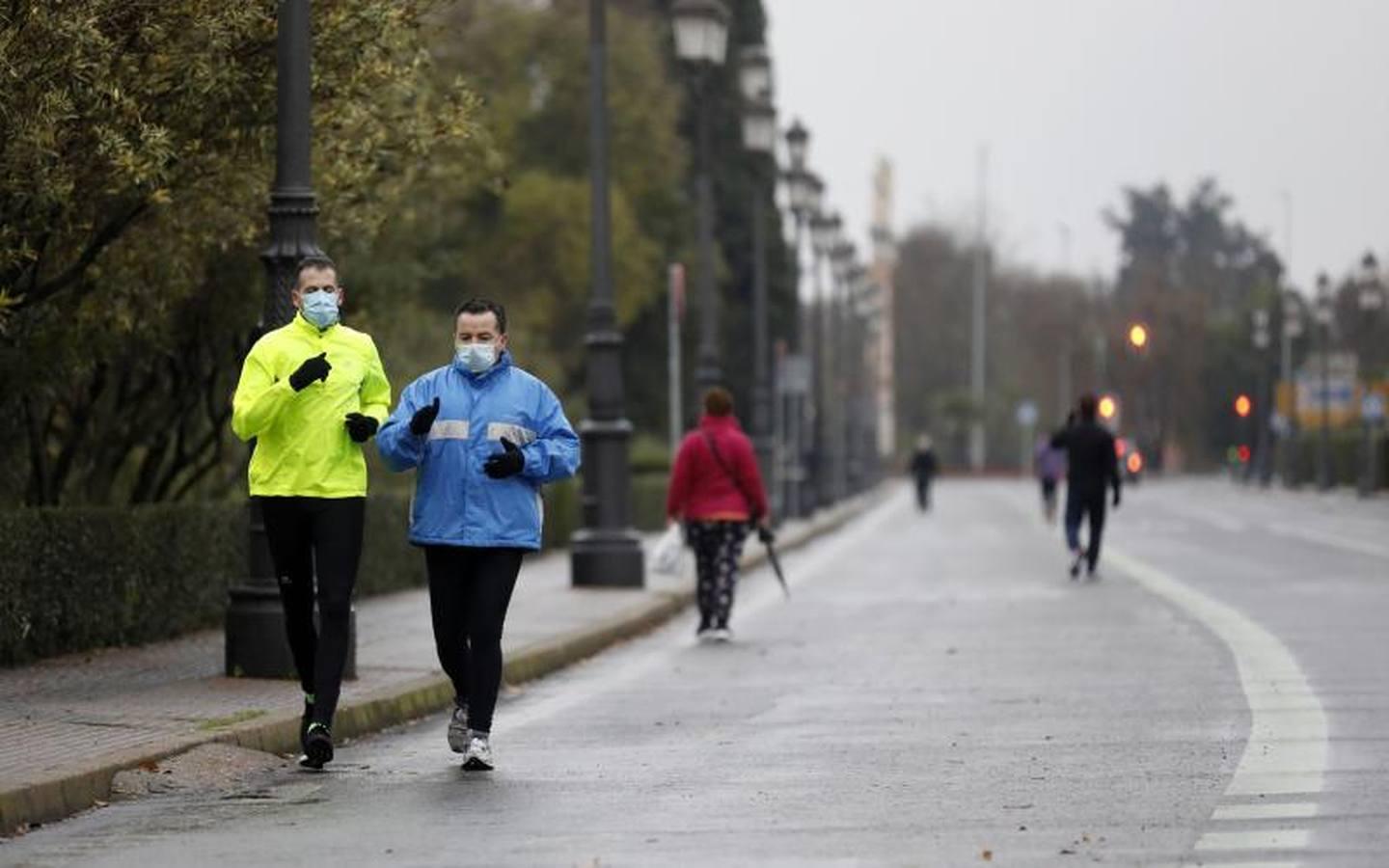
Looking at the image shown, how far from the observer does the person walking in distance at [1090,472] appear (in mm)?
30094

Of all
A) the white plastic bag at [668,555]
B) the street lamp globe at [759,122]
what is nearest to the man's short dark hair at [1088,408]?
the white plastic bag at [668,555]

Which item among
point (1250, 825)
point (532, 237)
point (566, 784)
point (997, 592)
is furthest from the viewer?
point (532, 237)

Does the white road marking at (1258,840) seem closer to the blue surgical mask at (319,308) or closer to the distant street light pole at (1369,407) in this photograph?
the blue surgical mask at (319,308)

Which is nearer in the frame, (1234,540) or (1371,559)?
(1371,559)

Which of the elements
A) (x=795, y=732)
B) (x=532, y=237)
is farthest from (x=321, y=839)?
(x=532, y=237)

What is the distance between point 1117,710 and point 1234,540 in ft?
93.7

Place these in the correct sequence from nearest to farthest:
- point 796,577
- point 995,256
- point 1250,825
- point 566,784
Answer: point 1250,825, point 566,784, point 796,577, point 995,256

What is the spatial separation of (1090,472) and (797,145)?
65.9 feet

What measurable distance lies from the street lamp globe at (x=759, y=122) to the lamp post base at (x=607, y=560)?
1509 centimetres

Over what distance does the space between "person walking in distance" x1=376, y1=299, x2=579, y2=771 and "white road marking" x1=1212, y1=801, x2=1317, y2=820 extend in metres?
2.98

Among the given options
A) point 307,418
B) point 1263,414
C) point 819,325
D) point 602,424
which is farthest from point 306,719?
point 1263,414

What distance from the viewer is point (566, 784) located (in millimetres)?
11320

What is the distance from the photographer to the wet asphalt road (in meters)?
9.37

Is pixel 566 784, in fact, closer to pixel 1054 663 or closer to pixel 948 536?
A: pixel 1054 663
